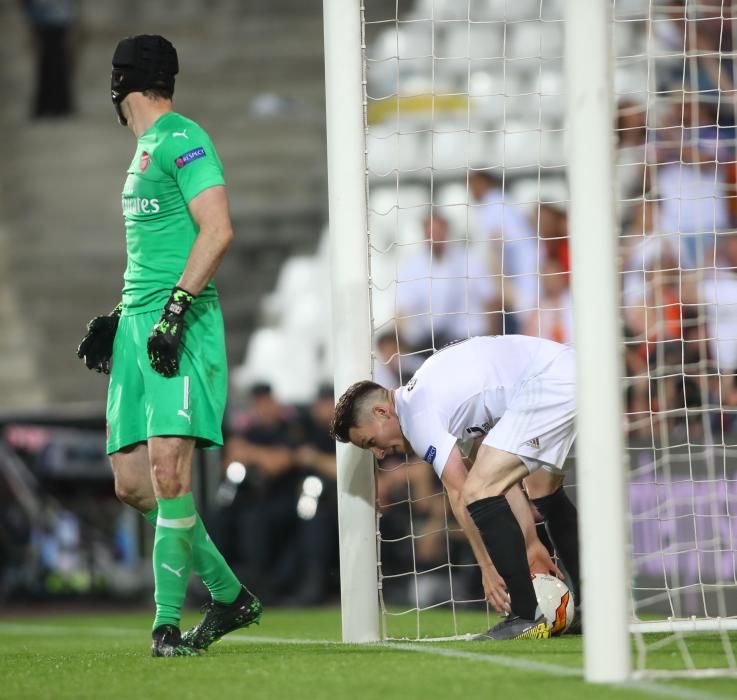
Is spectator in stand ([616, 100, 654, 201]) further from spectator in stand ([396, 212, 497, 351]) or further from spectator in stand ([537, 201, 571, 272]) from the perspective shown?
spectator in stand ([396, 212, 497, 351])

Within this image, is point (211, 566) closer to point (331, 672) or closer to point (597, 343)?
point (331, 672)

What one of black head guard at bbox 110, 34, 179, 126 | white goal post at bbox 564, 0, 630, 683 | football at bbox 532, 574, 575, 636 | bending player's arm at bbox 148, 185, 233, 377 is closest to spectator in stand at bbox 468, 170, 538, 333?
football at bbox 532, 574, 575, 636

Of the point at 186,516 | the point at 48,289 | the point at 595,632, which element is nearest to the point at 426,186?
the point at 48,289

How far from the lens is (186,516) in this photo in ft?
14.8

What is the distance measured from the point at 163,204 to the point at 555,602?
2.03 meters

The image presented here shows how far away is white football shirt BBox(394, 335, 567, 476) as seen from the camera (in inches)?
196

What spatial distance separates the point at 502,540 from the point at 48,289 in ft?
41.1

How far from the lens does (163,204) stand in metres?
4.60

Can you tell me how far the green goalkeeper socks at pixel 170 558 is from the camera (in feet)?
14.6

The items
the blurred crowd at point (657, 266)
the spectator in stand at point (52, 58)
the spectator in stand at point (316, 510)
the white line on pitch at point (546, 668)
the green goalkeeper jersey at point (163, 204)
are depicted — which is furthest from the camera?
the spectator in stand at point (52, 58)

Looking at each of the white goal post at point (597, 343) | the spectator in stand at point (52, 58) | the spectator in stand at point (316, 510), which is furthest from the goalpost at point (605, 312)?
the spectator in stand at point (52, 58)

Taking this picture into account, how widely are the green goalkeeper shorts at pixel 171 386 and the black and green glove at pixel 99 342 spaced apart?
0.36ft

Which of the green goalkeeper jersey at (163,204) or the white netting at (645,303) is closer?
the green goalkeeper jersey at (163,204)

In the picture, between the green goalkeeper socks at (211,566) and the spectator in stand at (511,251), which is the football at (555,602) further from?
the spectator in stand at (511,251)
